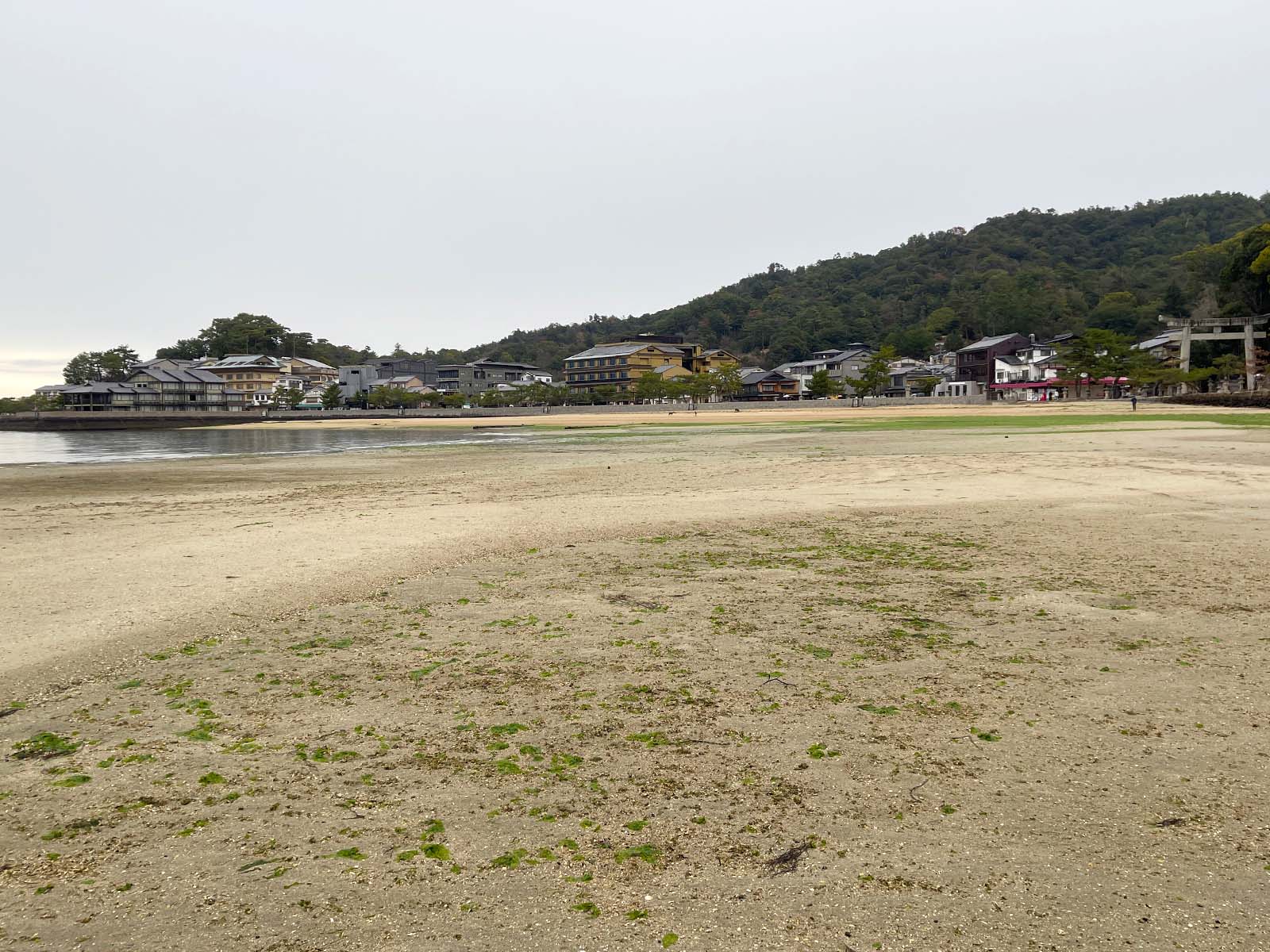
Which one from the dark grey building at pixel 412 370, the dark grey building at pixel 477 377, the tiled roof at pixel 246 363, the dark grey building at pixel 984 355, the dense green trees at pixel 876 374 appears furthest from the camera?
the dark grey building at pixel 412 370

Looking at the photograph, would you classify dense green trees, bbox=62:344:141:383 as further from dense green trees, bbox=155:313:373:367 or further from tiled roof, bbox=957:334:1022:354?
tiled roof, bbox=957:334:1022:354

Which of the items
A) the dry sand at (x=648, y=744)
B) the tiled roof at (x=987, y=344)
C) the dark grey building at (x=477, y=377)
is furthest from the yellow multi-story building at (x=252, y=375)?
the dry sand at (x=648, y=744)

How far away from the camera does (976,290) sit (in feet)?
429

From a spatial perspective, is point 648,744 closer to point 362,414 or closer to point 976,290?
point 362,414

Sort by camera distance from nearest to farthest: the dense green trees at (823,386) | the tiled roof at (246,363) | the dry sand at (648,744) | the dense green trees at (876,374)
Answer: the dry sand at (648,744), the dense green trees at (876,374), the dense green trees at (823,386), the tiled roof at (246,363)

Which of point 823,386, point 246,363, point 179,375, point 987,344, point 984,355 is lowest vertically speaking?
point 823,386

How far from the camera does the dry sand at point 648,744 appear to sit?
276 cm

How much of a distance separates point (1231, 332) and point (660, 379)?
6122 cm

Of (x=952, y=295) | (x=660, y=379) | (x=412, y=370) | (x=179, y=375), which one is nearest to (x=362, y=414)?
(x=412, y=370)

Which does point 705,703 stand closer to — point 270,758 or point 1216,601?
point 270,758

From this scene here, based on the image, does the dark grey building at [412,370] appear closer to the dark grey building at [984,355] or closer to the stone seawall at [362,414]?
the stone seawall at [362,414]

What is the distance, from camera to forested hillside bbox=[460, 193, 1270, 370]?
115438 millimetres

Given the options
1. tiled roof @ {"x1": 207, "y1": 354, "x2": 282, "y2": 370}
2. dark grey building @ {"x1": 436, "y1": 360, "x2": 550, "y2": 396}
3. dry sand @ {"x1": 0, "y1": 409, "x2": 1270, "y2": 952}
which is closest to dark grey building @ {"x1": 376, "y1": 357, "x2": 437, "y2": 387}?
dark grey building @ {"x1": 436, "y1": 360, "x2": 550, "y2": 396}

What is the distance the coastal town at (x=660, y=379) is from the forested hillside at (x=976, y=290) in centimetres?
803
